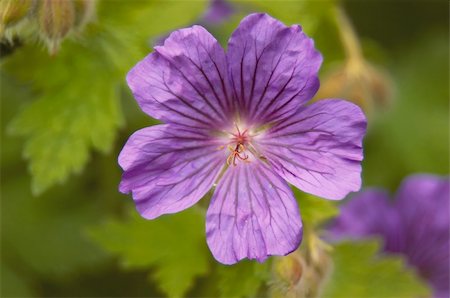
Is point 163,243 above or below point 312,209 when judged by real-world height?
below

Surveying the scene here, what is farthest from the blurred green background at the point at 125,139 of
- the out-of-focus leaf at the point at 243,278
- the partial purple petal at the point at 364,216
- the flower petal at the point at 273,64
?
the flower petal at the point at 273,64

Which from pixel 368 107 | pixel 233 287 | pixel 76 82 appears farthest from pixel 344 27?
pixel 233 287

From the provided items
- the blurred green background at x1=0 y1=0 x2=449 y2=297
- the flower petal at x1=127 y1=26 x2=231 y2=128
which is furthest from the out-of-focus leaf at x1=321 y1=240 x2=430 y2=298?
the flower petal at x1=127 y1=26 x2=231 y2=128

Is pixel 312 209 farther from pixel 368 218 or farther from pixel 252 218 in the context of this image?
pixel 368 218

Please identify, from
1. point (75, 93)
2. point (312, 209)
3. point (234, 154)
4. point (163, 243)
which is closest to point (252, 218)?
point (234, 154)

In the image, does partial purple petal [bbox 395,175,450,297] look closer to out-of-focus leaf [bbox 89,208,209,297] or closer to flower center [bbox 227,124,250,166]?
out-of-focus leaf [bbox 89,208,209,297]
